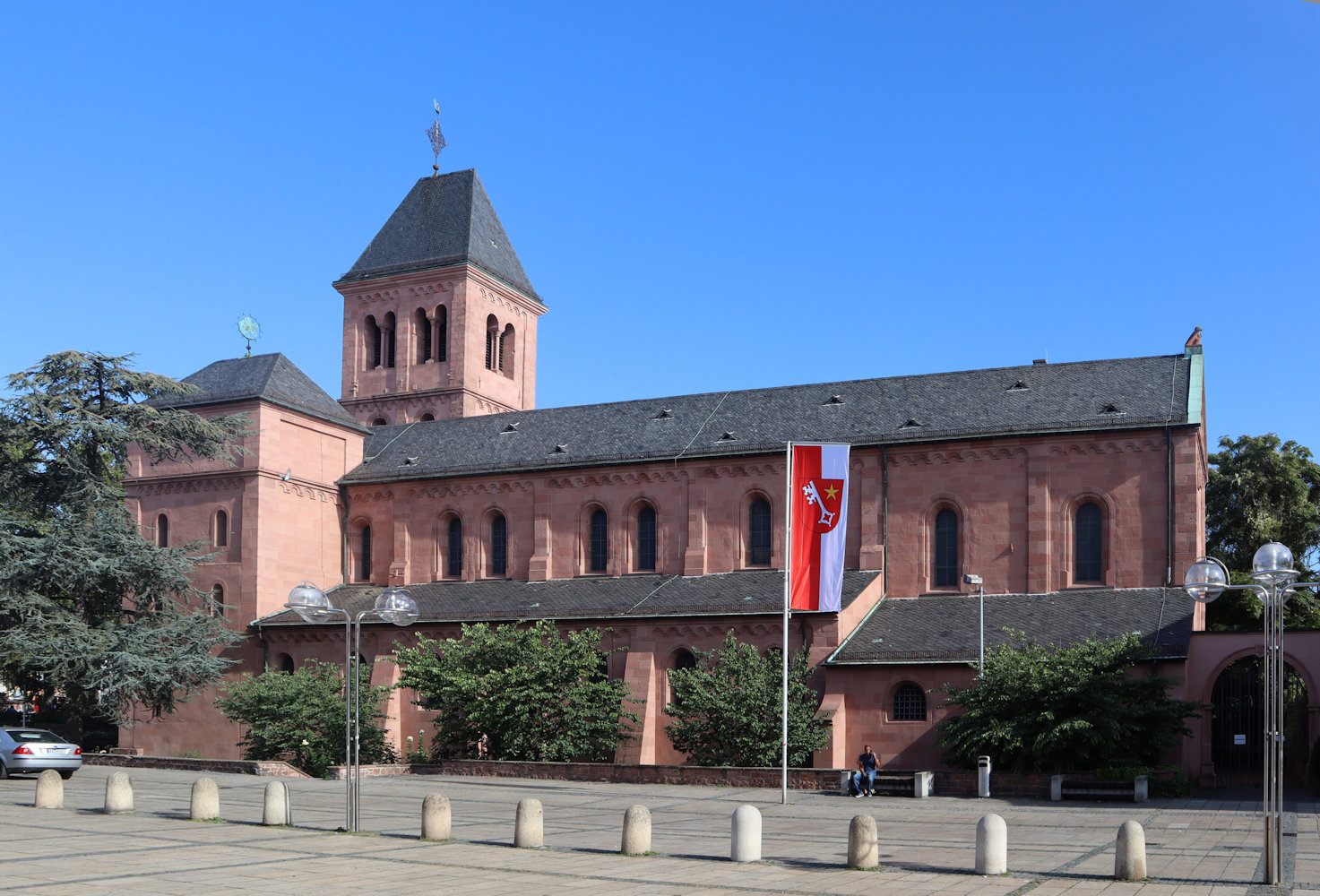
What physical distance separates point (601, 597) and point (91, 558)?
53.6 ft

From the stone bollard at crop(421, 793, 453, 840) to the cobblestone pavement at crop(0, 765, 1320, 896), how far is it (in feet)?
1.03

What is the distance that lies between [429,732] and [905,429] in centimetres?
1912

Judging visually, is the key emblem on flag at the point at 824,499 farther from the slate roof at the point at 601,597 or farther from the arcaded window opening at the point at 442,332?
the arcaded window opening at the point at 442,332

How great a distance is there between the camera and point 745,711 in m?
37.2

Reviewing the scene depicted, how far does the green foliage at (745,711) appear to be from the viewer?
3722cm

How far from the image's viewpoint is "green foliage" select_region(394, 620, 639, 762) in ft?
129

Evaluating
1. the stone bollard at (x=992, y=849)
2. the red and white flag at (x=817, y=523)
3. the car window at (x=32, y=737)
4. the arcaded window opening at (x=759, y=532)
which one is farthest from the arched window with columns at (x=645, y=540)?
the stone bollard at (x=992, y=849)

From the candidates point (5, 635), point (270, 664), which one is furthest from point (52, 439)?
point (270, 664)

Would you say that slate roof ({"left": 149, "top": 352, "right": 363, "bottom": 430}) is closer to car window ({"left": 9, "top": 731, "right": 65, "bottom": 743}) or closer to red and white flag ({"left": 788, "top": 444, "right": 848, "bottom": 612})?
car window ({"left": 9, "top": 731, "right": 65, "bottom": 743})

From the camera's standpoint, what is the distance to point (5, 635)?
40.0 meters

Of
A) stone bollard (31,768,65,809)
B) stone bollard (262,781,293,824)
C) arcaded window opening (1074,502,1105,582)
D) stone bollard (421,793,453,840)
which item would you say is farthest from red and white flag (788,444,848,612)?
stone bollard (31,768,65,809)

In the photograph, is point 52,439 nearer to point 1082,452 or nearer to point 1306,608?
point 1082,452

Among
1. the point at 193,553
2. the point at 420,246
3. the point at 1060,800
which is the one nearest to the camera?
the point at 1060,800

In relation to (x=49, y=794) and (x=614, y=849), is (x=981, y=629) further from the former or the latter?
(x=49, y=794)
